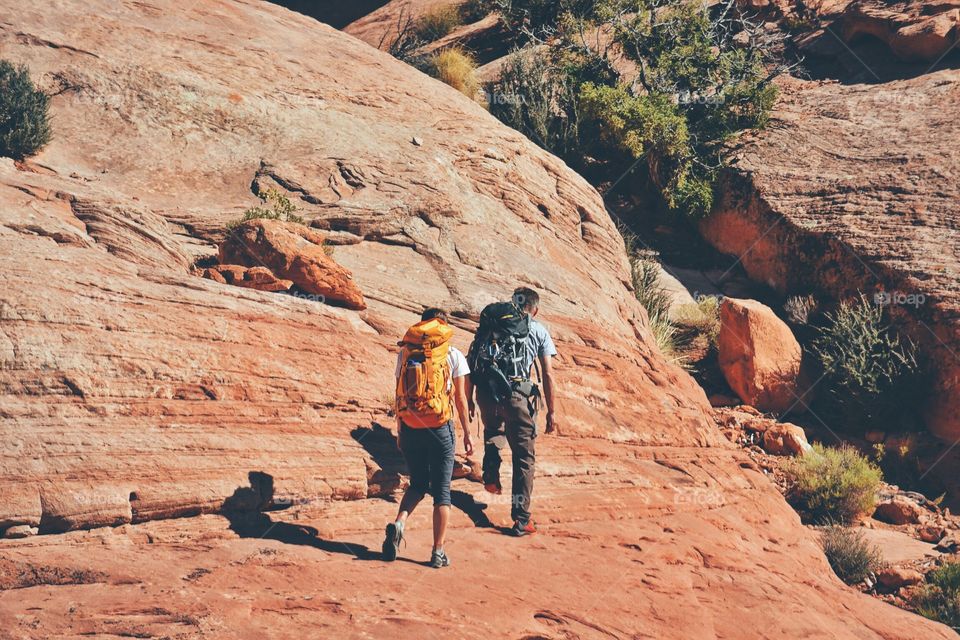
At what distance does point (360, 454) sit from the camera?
7164 millimetres

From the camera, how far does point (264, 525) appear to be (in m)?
6.31

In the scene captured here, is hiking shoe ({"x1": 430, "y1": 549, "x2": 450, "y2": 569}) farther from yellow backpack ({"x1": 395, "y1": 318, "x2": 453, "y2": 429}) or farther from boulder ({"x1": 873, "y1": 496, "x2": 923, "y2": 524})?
boulder ({"x1": 873, "y1": 496, "x2": 923, "y2": 524})

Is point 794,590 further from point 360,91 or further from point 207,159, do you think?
point 360,91

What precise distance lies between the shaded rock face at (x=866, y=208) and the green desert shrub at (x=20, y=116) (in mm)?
12281

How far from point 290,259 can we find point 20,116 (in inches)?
135

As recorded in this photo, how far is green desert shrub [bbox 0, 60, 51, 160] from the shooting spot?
934 cm

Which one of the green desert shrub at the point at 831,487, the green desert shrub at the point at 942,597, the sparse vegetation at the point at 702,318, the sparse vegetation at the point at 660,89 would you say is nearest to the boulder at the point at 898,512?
the green desert shrub at the point at 831,487

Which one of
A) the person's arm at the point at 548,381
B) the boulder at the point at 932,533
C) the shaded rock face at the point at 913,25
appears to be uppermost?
the shaded rock face at the point at 913,25

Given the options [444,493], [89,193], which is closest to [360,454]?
[444,493]

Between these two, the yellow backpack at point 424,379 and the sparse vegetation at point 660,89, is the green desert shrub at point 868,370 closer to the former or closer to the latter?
the sparse vegetation at point 660,89

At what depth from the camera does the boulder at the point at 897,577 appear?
10016mm

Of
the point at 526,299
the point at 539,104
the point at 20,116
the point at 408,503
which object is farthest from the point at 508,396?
the point at 539,104

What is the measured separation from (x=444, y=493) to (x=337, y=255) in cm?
422

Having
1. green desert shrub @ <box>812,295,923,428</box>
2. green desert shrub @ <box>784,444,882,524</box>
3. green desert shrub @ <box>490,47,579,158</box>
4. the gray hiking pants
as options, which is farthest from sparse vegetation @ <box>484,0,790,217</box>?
the gray hiking pants
